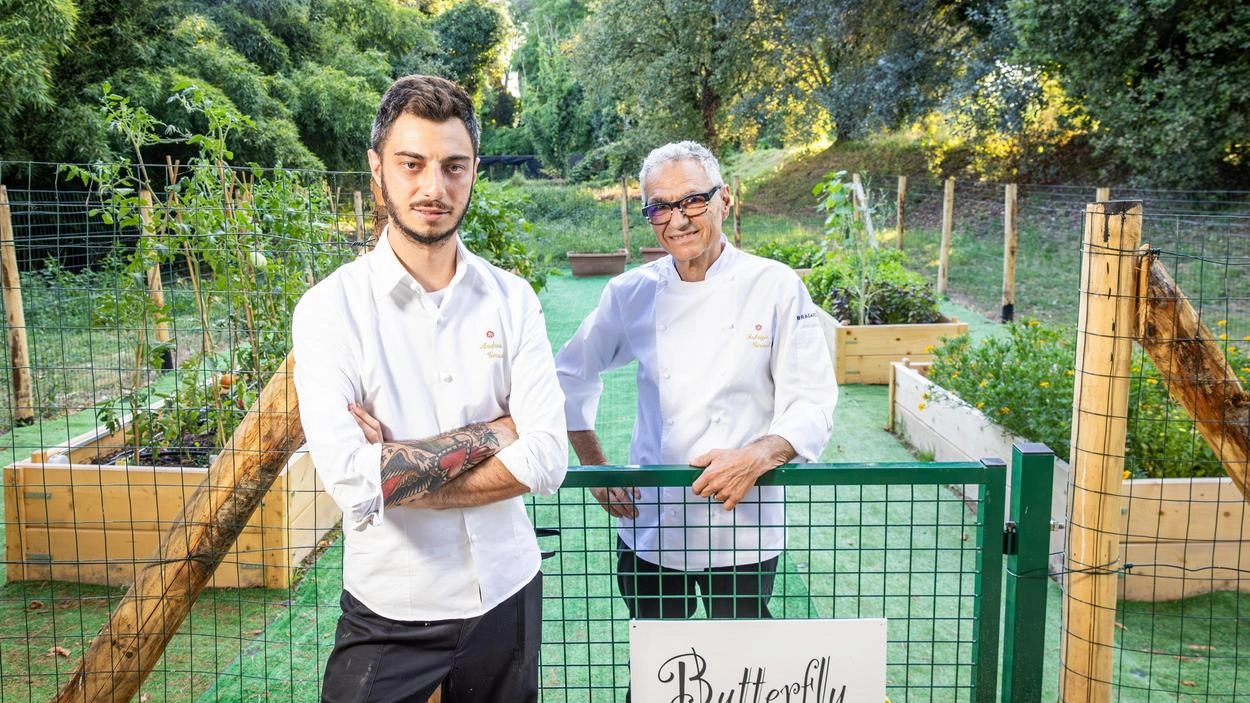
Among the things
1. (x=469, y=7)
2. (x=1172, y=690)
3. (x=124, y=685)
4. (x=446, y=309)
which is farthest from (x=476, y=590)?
(x=469, y=7)

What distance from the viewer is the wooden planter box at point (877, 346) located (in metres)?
8.02

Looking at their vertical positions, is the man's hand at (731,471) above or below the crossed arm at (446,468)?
below

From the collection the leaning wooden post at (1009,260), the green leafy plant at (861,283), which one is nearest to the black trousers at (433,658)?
the green leafy plant at (861,283)

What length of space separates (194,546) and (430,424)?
2.76 feet

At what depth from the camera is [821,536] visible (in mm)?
4996

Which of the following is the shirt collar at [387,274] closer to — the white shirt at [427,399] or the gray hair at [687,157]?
the white shirt at [427,399]

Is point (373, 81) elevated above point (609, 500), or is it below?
above

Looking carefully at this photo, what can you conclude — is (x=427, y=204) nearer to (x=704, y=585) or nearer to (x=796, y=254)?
(x=704, y=585)

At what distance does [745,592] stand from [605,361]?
72cm

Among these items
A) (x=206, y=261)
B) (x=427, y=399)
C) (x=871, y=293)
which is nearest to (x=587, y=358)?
(x=427, y=399)

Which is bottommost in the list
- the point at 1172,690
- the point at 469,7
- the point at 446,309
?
the point at 1172,690

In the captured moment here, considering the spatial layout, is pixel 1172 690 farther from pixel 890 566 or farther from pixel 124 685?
pixel 124 685

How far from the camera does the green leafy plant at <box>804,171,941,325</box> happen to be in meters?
8.57

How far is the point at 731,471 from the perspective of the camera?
213 centimetres
